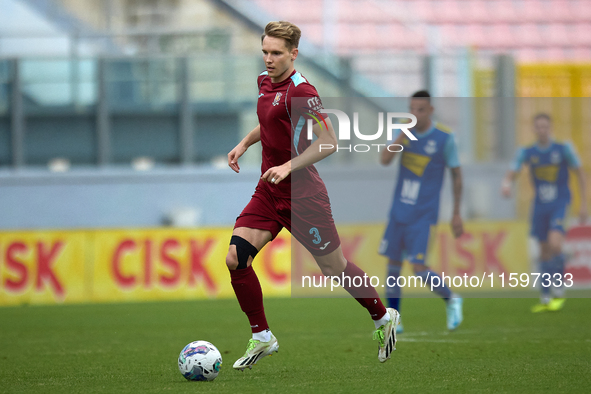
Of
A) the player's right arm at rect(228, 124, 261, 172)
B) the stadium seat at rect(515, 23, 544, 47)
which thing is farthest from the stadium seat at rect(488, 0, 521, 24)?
the player's right arm at rect(228, 124, 261, 172)

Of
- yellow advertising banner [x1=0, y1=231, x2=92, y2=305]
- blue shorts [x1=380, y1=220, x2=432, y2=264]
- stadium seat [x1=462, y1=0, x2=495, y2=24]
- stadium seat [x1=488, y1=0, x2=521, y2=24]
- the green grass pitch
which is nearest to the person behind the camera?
the green grass pitch

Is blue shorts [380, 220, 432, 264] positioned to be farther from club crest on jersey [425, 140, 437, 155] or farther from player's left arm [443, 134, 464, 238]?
club crest on jersey [425, 140, 437, 155]

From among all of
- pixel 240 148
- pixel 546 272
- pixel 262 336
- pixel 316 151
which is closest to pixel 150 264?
pixel 546 272

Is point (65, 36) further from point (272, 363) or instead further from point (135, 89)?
point (272, 363)

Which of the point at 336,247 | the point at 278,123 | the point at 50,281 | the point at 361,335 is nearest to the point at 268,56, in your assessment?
the point at 278,123

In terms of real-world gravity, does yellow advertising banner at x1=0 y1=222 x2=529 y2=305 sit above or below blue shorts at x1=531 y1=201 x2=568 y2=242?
below

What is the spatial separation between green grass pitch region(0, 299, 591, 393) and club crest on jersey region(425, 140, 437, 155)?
1.60m

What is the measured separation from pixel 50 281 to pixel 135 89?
4.24 m

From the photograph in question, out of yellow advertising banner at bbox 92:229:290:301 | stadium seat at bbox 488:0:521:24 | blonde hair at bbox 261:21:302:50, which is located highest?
stadium seat at bbox 488:0:521:24

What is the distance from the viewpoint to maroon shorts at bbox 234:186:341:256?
16.2 ft

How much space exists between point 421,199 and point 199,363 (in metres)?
3.20

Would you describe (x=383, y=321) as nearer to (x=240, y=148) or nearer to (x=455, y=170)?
(x=240, y=148)

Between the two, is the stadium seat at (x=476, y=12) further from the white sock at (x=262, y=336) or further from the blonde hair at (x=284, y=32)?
the white sock at (x=262, y=336)

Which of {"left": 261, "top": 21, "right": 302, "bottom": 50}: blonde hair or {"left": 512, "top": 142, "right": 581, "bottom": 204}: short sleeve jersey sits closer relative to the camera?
{"left": 261, "top": 21, "right": 302, "bottom": 50}: blonde hair
